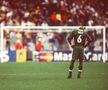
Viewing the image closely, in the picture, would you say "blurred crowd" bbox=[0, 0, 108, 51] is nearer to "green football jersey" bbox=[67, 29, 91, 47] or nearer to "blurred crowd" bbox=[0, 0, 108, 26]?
"blurred crowd" bbox=[0, 0, 108, 26]

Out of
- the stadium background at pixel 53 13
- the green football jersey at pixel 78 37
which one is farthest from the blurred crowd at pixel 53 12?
the green football jersey at pixel 78 37

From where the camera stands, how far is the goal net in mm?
32656

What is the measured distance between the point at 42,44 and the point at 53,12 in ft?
19.8

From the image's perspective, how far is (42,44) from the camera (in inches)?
1312

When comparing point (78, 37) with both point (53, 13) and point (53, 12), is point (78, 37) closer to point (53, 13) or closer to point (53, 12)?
point (53, 13)

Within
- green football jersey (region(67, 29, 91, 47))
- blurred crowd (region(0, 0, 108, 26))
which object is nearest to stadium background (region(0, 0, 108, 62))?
blurred crowd (region(0, 0, 108, 26))

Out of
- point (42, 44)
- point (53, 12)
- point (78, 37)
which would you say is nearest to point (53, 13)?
point (53, 12)

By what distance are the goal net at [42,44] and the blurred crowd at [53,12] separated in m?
3.95

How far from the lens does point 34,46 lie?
109 feet

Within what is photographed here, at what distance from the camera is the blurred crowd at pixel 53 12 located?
1502 inches

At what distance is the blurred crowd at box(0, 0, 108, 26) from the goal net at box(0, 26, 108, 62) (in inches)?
155

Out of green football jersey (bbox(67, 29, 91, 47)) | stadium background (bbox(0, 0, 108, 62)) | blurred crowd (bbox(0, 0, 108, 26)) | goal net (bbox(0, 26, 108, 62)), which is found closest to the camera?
green football jersey (bbox(67, 29, 91, 47))

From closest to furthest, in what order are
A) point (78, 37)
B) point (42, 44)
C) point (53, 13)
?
point (78, 37), point (42, 44), point (53, 13)

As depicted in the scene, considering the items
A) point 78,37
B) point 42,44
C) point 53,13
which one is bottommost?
point 42,44
